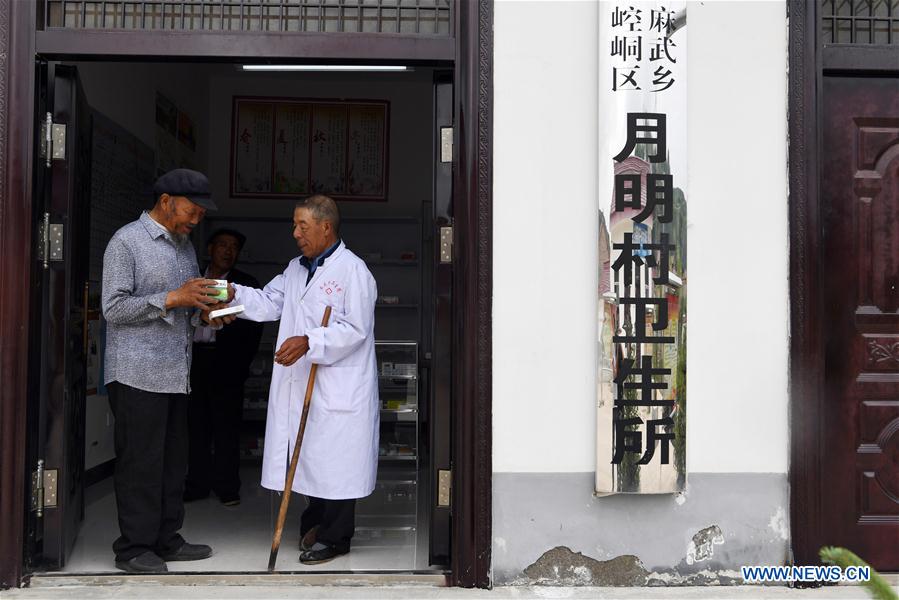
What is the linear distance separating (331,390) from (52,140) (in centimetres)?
167

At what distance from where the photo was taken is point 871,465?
3.48 meters

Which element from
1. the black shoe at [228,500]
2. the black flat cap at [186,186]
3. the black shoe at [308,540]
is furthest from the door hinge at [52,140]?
the black shoe at [228,500]

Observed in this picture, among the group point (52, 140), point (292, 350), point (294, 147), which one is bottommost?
point (292, 350)

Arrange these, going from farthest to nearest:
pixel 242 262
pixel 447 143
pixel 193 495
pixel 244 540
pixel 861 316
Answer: pixel 242 262, pixel 193 495, pixel 244 540, pixel 861 316, pixel 447 143

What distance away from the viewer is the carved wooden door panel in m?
3.47

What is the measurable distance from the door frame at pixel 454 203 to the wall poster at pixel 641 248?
1.66 ft

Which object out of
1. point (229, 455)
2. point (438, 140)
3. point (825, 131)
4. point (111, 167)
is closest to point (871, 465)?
point (825, 131)

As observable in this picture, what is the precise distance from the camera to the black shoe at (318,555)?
11.8ft

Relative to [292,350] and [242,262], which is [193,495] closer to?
[292,350]

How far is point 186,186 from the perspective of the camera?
346 centimetres

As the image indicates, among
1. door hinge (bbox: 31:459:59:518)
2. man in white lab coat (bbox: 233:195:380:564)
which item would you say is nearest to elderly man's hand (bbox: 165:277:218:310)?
man in white lab coat (bbox: 233:195:380:564)

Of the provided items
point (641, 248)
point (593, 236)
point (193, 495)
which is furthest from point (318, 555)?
point (641, 248)

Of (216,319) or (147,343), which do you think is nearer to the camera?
(147,343)

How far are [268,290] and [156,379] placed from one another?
0.74 meters
